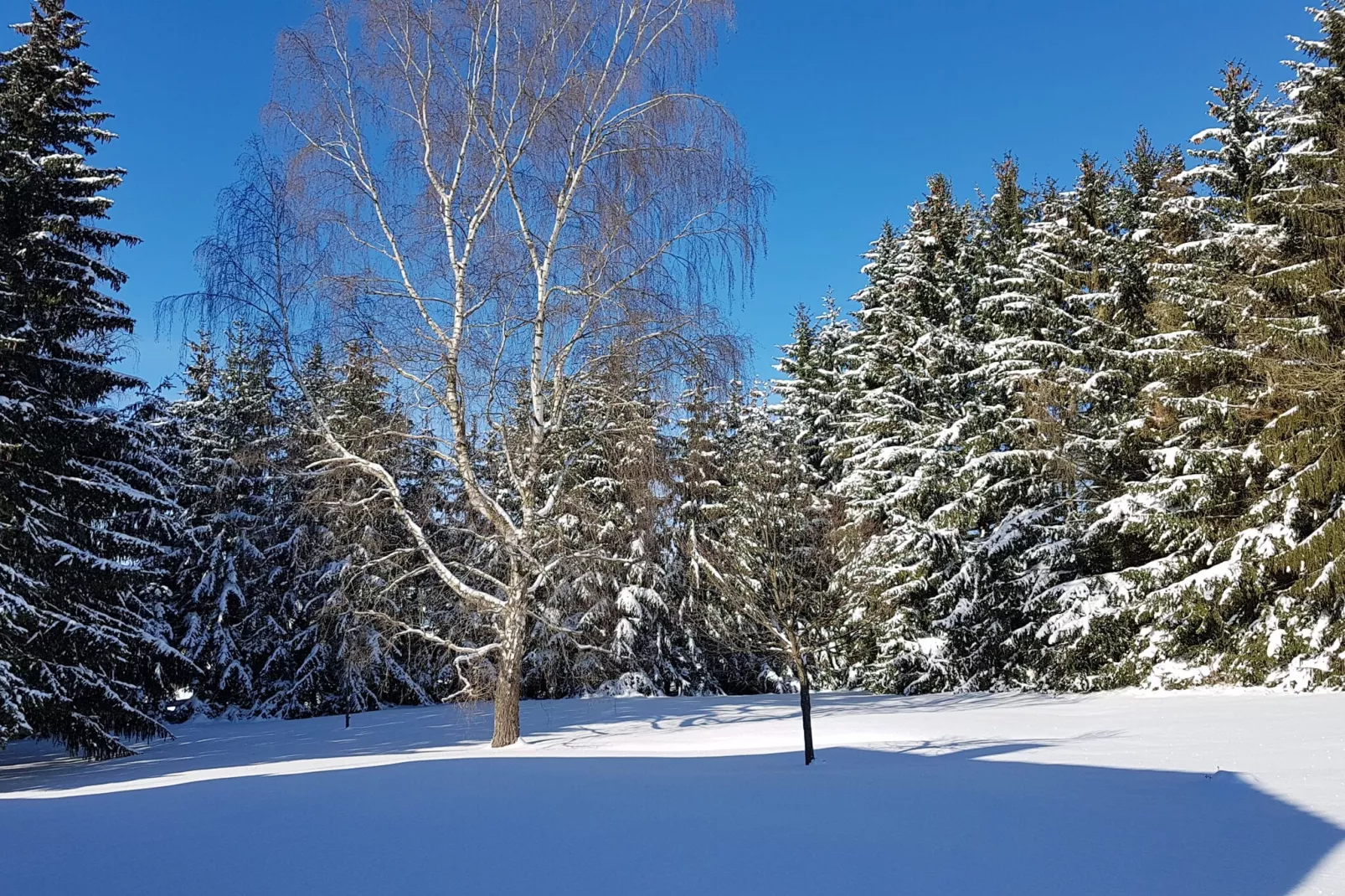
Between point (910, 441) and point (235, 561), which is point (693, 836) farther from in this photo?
point (235, 561)

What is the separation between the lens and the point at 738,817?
6109 millimetres

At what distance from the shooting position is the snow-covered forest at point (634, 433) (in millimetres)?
11320

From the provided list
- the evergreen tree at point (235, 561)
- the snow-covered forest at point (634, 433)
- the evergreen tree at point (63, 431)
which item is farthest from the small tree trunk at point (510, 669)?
the evergreen tree at point (235, 561)

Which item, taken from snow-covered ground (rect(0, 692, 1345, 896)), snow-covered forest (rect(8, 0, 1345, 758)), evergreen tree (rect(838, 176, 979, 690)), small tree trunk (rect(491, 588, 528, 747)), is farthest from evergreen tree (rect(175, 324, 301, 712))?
evergreen tree (rect(838, 176, 979, 690))

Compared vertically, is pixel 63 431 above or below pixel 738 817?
above

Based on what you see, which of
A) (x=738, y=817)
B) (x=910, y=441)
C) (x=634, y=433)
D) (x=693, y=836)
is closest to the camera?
(x=693, y=836)

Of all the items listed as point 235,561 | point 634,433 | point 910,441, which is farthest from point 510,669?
point 235,561

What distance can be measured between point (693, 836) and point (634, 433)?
6.30 meters

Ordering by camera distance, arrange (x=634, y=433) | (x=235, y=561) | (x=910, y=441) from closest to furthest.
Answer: (x=634, y=433) < (x=910, y=441) < (x=235, y=561)

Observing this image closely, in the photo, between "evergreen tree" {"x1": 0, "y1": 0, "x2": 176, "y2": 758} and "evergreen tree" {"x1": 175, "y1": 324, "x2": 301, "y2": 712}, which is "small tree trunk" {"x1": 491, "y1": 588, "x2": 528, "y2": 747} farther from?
"evergreen tree" {"x1": 175, "y1": 324, "x2": 301, "y2": 712}

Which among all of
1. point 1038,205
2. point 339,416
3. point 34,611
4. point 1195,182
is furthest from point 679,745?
point 1038,205

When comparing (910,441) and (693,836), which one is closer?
(693,836)

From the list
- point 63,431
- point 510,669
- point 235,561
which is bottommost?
point 510,669

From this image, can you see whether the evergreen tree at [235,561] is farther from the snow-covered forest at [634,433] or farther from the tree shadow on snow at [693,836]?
the tree shadow on snow at [693,836]
